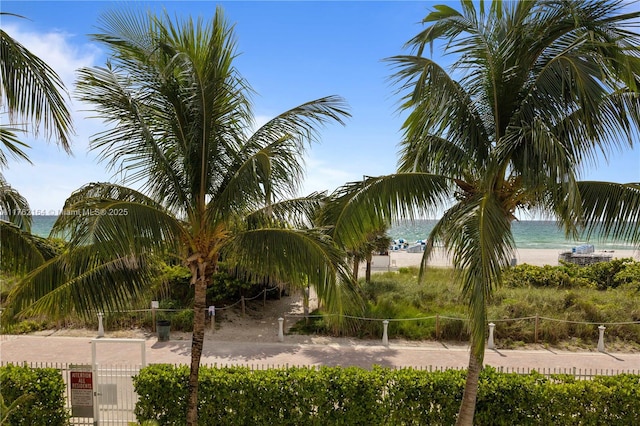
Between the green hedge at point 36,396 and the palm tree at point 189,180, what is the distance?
2.57m

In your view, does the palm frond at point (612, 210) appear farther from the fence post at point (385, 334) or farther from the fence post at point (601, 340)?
the fence post at point (601, 340)

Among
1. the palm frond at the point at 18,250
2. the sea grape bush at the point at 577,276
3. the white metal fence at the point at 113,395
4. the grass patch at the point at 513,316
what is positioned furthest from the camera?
the sea grape bush at the point at 577,276

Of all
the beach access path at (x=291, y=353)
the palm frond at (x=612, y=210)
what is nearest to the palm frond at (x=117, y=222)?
the palm frond at (x=612, y=210)

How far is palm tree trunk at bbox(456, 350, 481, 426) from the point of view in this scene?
6023mm

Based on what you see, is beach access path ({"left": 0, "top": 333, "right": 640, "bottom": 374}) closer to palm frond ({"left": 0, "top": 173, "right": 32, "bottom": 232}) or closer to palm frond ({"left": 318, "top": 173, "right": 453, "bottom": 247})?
palm frond ({"left": 0, "top": 173, "right": 32, "bottom": 232})

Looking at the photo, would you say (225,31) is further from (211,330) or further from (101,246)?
(211,330)

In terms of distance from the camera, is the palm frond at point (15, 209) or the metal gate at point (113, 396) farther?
the metal gate at point (113, 396)

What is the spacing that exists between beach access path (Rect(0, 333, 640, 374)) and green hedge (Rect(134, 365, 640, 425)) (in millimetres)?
4143

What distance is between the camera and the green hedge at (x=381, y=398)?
6.97m

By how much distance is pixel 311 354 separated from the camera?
12469mm

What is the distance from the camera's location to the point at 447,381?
7.08 m

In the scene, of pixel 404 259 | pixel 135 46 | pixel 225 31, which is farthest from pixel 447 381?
pixel 404 259

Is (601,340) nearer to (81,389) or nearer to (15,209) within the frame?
(81,389)

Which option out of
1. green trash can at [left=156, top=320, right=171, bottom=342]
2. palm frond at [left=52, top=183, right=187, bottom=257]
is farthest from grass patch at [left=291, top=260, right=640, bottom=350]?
palm frond at [left=52, top=183, right=187, bottom=257]
